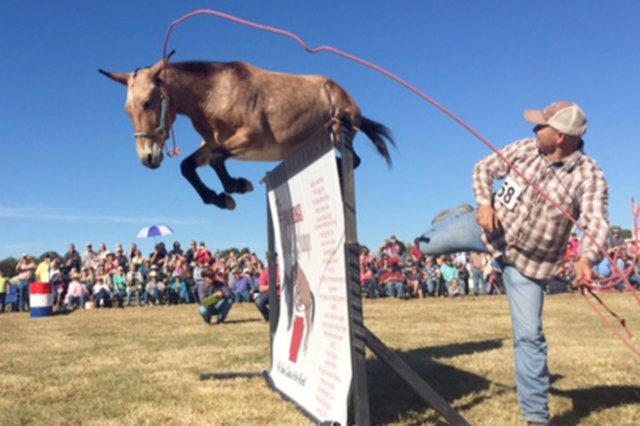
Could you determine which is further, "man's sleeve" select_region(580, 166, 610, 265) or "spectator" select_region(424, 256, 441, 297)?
"spectator" select_region(424, 256, 441, 297)

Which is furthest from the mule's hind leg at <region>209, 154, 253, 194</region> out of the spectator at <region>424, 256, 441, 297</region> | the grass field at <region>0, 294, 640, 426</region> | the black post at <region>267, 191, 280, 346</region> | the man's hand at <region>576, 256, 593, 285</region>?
the spectator at <region>424, 256, 441, 297</region>

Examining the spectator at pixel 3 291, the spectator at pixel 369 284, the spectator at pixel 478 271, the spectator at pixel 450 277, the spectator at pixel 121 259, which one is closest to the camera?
the spectator at pixel 3 291

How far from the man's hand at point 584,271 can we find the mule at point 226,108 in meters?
1.74

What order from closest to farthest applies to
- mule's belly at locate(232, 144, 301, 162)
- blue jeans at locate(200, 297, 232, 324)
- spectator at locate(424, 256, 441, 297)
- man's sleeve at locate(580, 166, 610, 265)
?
man's sleeve at locate(580, 166, 610, 265), mule's belly at locate(232, 144, 301, 162), blue jeans at locate(200, 297, 232, 324), spectator at locate(424, 256, 441, 297)

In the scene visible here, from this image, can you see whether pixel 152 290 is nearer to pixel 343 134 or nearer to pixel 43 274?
pixel 43 274

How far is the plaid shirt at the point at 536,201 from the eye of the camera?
12.9ft

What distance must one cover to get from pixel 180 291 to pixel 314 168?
1555 centimetres

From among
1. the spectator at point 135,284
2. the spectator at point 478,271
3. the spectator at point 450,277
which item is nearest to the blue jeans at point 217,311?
the spectator at point 135,284

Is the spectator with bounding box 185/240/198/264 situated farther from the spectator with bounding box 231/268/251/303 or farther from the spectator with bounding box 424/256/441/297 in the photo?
the spectator with bounding box 424/256/441/297

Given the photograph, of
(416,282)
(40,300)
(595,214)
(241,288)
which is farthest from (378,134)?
(416,282)

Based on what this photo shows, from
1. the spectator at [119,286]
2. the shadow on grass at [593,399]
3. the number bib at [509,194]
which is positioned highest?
the number bib at [509,194]

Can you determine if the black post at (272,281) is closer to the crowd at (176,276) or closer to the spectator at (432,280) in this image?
the crowd at (176,276)

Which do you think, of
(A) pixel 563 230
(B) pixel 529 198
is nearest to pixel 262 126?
(B) pixel 529 198

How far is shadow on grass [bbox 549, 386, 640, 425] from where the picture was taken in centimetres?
453
